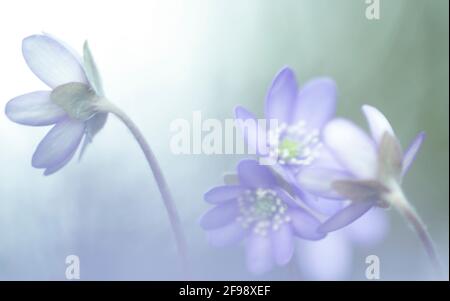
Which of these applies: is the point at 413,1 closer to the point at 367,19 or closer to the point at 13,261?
the point at 367,19

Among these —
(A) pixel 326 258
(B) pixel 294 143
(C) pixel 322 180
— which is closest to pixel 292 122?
(B) pixel 294 143

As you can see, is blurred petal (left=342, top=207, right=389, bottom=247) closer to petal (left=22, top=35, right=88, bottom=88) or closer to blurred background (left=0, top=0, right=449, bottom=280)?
blurred background (left=0, top=0, right=449, bottom=280)

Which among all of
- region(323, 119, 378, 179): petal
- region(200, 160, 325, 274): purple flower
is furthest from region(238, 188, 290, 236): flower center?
region(323, 119, 378, 179): petal

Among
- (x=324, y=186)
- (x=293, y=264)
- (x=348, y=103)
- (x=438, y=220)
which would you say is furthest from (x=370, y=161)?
(x=438, y=220)

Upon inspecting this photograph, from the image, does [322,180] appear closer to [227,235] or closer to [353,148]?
[353,148]

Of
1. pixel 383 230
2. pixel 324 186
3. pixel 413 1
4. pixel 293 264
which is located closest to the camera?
pixel 324 186

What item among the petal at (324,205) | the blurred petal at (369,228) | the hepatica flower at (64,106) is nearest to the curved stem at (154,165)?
the hepatica flower at (64,106)

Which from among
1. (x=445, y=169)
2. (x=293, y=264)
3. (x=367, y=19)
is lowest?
(x=293, y=264)
